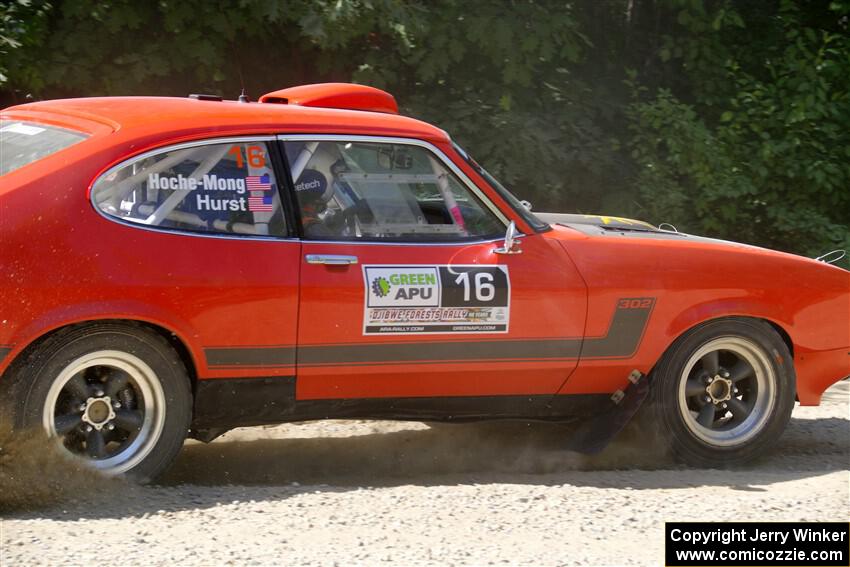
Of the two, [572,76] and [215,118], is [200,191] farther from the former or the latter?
[572,76]

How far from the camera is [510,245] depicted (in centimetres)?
502

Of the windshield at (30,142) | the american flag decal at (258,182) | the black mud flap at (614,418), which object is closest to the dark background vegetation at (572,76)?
the windshield at (30,142)

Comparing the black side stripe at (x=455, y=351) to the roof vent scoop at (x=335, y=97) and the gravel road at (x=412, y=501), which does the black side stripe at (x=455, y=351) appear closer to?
the gravel road at (x=412, y=501)

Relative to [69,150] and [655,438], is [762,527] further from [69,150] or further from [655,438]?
[69,150]

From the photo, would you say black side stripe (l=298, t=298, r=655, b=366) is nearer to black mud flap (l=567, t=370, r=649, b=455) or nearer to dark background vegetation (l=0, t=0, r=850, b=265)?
black mud flap (l=567, t=370, r=649, b=455)

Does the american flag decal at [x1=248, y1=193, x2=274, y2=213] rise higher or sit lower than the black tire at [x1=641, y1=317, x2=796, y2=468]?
higher

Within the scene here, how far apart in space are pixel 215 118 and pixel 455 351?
1472 millimetres

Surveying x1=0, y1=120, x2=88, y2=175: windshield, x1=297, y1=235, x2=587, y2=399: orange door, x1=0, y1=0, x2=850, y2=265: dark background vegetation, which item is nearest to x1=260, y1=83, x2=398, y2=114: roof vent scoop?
x1=297, y1=235, x2=587, y2=399: orange door

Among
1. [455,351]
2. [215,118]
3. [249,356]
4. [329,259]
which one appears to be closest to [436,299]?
[455,351]

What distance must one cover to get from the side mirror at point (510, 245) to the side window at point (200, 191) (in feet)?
3.30

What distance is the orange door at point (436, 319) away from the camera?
15.6 ft

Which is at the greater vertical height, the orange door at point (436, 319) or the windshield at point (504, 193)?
the windshield at point (504, 193)

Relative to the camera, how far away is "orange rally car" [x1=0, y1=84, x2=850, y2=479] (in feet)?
14.4

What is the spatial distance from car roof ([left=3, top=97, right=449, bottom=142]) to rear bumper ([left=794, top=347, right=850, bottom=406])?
2231 millimetres
